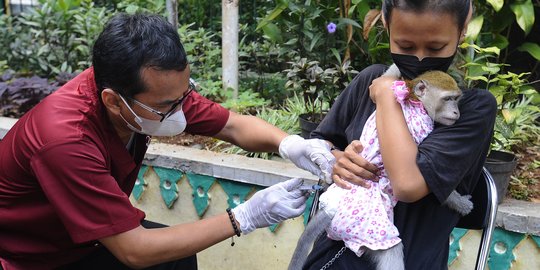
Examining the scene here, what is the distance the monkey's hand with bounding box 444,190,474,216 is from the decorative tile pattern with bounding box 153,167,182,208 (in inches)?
71.6

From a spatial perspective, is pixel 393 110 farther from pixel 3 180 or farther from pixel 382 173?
pixel 3 180

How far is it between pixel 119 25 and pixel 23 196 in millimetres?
675

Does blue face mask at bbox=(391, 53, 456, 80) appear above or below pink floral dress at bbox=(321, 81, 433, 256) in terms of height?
above

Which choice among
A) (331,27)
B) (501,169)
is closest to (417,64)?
(501,169)

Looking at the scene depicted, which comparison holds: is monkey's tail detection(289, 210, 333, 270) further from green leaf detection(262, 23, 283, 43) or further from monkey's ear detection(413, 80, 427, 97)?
green leaf detection(262, 23, 283, 43)

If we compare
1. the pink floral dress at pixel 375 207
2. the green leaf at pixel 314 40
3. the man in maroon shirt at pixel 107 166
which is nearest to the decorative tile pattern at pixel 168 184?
the man in maroon shirt at pixel 107 166

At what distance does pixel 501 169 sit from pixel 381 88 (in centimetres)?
120

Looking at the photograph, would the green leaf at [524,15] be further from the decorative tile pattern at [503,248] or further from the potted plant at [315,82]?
the decorative tile pattern at [503,248]

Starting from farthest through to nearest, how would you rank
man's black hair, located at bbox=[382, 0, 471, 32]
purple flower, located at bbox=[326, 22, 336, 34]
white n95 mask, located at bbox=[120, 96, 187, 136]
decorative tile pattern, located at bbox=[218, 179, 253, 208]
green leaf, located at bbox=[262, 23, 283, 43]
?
green leaf, located at bbox=[262, 23, 283, 43] → purple flower, located at bbox=[326, 22, 336, 34] → decorative tile pattern, located at bbox=[218, 179, 253, 208] → white n95 mask, located at bbox=[120, 96, 187, 136] → man's black hair, located at bbox=[382, 0, 471, 32]

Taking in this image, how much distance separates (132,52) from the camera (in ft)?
5.89

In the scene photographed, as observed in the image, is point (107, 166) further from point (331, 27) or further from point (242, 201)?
point (331, 27)

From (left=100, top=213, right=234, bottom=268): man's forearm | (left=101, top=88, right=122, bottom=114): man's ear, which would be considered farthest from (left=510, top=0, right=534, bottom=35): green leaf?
(left=101, top=88, right=122, bottom=114): man's ear

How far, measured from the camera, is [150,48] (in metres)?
1.81

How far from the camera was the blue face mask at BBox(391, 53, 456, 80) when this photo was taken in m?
1.59
